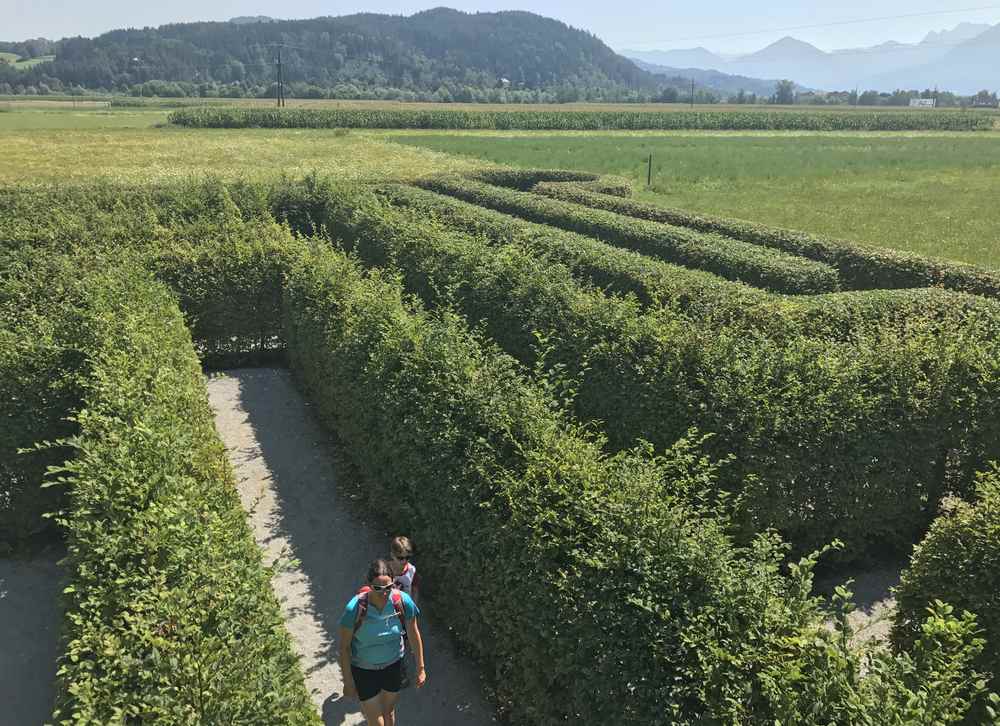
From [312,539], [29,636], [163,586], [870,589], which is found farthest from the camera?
[312,539]

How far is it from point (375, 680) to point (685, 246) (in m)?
16.5

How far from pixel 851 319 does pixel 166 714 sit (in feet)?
41.3

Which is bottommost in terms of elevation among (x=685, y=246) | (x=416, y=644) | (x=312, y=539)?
(x=312, y=539)

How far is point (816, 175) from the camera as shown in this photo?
44.4 m

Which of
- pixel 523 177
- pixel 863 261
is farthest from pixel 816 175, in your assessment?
pixel 863 261

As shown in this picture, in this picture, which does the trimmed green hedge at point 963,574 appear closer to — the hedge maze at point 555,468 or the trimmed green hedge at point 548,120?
the hedge maze at point 555,468

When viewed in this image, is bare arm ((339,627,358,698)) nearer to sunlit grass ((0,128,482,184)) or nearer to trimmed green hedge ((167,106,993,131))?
sunlit grass ((0,128,482,184))

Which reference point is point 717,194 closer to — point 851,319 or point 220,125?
point 851,319

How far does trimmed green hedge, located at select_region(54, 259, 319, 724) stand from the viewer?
4250 mm

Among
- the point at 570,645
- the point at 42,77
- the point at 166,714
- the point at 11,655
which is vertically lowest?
the point at 11,655

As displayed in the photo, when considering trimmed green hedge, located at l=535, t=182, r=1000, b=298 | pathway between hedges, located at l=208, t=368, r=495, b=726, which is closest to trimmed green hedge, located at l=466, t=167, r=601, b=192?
trimmed green hedge, located at l=535, t=182, r=1000, b=298

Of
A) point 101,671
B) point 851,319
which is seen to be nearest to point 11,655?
point 101,671

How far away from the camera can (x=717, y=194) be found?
38031mm

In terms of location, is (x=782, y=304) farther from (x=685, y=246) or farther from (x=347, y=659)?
(x=347, y=659)
